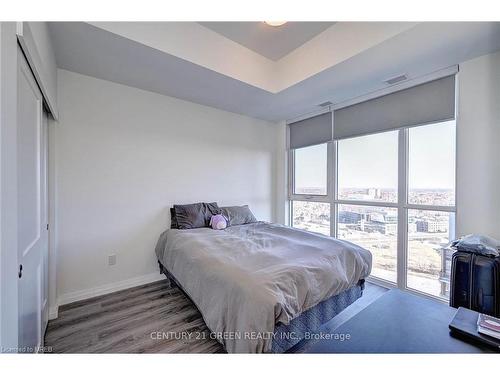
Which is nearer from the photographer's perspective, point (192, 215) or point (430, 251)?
point (430, 251)

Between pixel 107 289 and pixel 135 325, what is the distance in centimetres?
88

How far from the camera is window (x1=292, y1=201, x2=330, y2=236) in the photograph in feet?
11.4

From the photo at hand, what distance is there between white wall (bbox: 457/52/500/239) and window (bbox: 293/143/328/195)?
162 centimetres

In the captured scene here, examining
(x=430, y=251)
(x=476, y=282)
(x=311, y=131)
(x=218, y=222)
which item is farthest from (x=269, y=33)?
(x=430, y=251)

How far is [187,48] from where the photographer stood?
2068 millimetres

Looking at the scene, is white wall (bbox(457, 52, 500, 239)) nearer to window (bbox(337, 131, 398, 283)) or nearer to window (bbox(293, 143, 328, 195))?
window (bbox(337, 131, 398, 283))

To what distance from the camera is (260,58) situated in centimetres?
264

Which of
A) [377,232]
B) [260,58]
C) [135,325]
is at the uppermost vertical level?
[260,58]

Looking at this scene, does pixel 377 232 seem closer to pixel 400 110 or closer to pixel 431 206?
pixel 431 206

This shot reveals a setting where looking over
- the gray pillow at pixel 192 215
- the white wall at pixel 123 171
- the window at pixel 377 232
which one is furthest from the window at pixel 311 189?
the gray pillow at pixel 192 215

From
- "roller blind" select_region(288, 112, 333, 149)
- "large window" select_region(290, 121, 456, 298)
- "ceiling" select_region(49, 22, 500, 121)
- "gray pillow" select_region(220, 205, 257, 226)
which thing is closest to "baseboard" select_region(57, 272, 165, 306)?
"gray pillow" select_region(220, 205, 257, 226)
